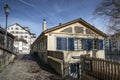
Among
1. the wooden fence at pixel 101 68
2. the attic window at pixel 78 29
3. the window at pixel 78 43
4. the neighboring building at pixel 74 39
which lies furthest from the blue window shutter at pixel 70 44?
the wooden fence at pixel 101 68

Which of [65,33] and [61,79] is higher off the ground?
[65,33]

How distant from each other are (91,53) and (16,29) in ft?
173

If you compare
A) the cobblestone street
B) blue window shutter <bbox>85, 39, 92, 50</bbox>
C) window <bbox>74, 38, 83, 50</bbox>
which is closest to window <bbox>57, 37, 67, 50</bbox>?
window <bbox>74, 38, 83, 50</bbox>

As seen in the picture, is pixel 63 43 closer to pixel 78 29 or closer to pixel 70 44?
pixel 70 44

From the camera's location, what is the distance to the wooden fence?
537cm

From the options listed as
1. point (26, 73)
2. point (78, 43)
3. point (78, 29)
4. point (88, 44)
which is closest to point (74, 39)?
point (78, 43)

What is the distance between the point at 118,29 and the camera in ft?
34.9

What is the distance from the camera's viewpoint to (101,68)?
644cm

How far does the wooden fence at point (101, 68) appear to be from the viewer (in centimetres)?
537

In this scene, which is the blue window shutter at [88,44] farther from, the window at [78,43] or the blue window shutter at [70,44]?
the blue window shutter at [70,44]

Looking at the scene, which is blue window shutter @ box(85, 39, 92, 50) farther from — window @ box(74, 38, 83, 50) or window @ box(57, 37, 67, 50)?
window @ box(57, 37, 67, 50)

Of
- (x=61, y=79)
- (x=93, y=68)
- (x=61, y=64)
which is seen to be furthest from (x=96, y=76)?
(x=61, y=64)

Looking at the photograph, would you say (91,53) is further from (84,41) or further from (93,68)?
(93,68)

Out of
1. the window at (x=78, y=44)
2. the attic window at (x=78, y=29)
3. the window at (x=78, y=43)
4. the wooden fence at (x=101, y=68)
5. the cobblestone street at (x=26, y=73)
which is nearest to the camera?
the wooden fence at (x=101, y=68)
